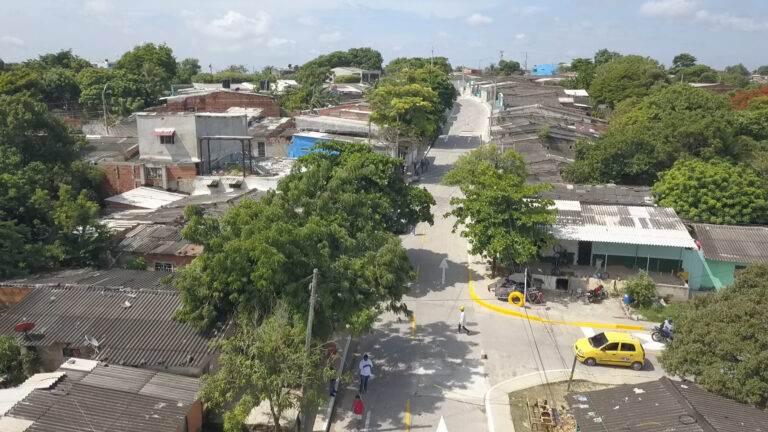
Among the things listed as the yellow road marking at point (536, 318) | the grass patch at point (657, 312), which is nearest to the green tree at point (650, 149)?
the grass patch at point (657, 312)

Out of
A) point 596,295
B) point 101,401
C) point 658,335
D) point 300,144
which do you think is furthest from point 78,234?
point 300,144

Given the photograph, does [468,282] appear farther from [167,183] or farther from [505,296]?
[167,183]

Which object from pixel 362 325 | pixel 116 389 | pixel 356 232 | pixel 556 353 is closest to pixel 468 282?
pixel 556 353

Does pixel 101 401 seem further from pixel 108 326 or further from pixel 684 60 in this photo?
pixel 684 60

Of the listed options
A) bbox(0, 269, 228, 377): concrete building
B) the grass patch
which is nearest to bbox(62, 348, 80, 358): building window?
bbox(0, 269, 228, 377): concrete building

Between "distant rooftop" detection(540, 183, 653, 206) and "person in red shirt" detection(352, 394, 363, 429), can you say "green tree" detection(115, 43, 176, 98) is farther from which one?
"person in red shirt" detection(352, 394, 363, 429)
